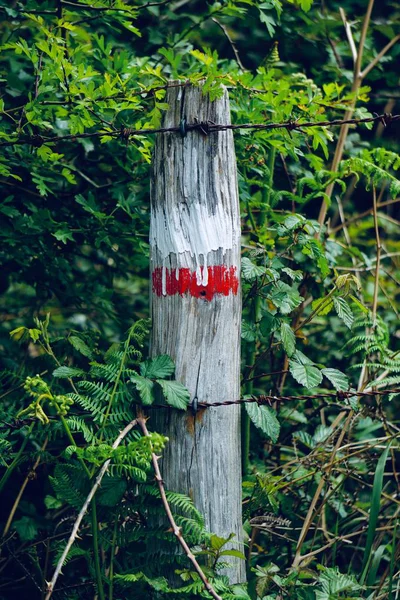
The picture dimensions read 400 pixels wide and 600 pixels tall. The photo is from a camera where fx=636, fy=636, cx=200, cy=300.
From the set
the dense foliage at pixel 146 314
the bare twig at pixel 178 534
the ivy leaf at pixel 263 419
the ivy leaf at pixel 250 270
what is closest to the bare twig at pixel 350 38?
the dense foliage at pixel 146 314

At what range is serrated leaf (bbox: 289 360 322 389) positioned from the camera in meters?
2.26

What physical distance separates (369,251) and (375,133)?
31.9 inches

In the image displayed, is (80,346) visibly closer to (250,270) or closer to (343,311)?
(250,270)

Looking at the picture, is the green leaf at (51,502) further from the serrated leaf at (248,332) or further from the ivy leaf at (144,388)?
the serrated leaf at (248,332)

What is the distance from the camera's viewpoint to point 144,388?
210 cm

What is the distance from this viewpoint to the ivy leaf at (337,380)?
2.31 m

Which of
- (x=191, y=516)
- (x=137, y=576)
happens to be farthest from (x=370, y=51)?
(x=137, y=576)

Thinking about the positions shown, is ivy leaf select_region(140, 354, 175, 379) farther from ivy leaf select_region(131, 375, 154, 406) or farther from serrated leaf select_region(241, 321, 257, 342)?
serrated leaf select_region(241, 321, 257, 342)

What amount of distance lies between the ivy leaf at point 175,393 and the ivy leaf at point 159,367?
0.04 metres

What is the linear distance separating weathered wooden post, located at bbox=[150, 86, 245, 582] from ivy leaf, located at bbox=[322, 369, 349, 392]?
14.8 inches

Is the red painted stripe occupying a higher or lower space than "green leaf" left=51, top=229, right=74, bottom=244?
lower

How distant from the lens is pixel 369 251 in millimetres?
4391

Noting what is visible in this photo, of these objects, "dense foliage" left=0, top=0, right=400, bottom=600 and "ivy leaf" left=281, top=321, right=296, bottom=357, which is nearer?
"dense foliage" left=0, top=0, right=400, bottom=600

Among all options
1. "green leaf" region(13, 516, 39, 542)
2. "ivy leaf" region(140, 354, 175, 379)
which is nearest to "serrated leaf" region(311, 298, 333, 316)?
"ivy leaf" region(140, 354, 175, 379)
